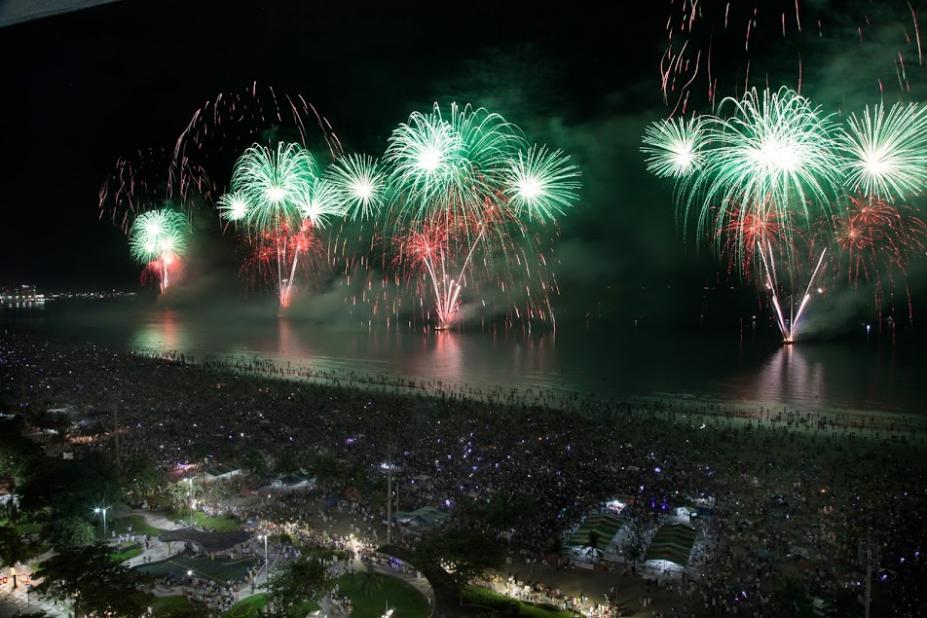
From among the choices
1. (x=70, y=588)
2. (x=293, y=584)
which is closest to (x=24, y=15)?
(x=293, y=584)

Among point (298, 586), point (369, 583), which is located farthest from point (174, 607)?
point (369, 583)

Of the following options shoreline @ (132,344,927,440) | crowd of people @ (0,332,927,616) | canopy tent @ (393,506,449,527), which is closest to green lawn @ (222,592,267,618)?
crowd of people @ (0,332,927,616)

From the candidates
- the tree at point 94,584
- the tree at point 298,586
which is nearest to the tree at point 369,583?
the tree at point 298,586

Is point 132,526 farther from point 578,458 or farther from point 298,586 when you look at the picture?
point 578,458

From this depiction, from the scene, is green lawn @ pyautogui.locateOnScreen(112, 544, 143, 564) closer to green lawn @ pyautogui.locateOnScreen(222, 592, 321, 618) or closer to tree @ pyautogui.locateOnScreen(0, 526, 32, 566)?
tree @ pyautogui.locateOnScreen(0, 526, 32, 566)

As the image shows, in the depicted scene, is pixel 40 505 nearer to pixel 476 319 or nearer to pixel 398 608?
pixel 398 608

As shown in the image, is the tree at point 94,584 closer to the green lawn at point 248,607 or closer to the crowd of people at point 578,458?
the green lawn at point 248,607
